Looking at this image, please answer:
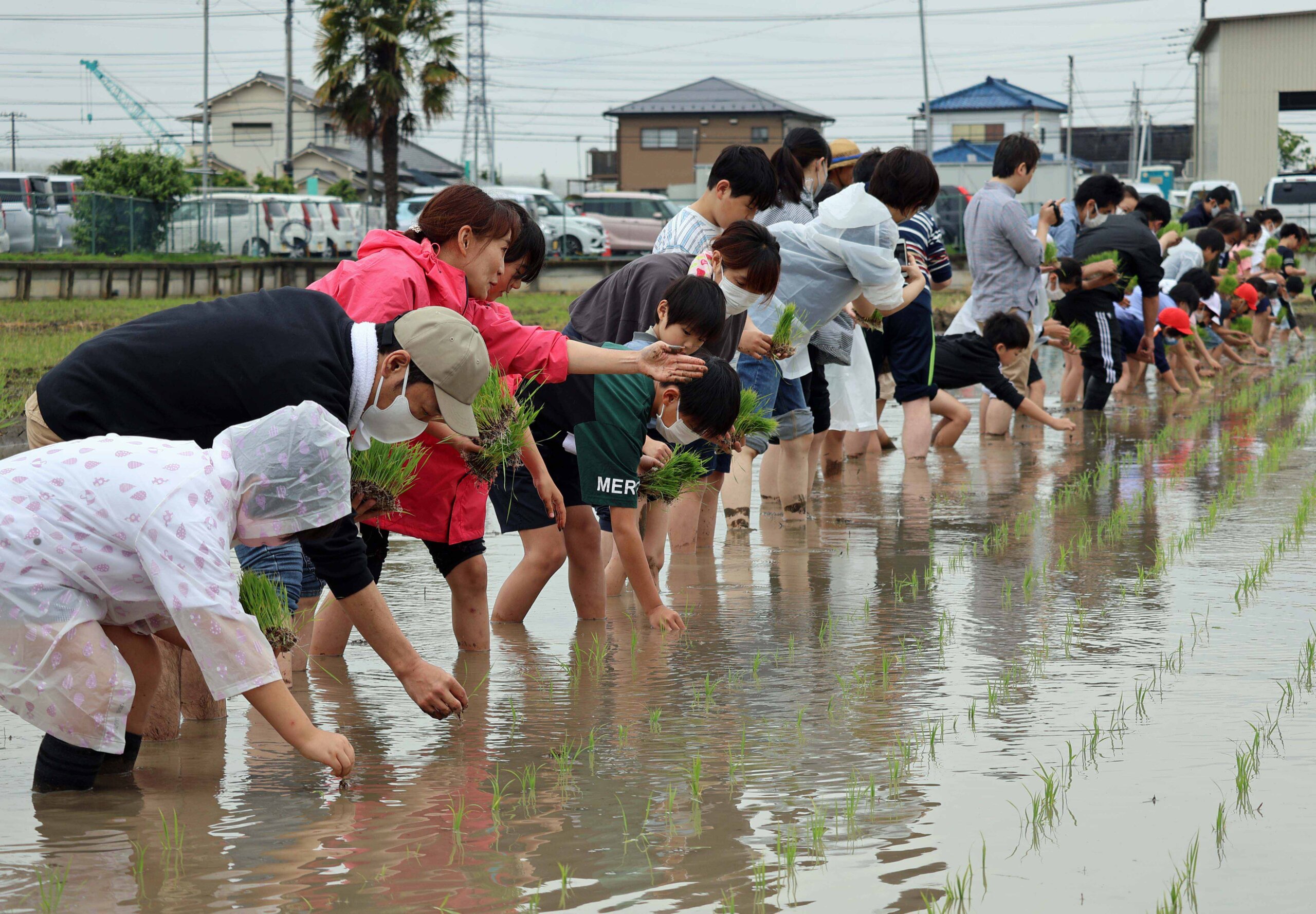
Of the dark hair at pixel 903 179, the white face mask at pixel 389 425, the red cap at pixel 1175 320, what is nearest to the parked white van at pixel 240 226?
the red cap at pixel 1175 320

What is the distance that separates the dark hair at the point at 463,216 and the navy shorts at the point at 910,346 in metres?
4.26

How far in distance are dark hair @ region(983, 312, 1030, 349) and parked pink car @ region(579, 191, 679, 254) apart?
78.7ft

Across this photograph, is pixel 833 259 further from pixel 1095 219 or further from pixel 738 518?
pixel 1095 219

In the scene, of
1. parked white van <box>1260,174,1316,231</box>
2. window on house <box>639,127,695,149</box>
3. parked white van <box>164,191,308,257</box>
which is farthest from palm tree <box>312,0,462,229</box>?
window on house <box>639,127,695,149</box>

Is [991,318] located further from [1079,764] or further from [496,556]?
[1079,764]

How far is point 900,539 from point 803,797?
11.6 ft

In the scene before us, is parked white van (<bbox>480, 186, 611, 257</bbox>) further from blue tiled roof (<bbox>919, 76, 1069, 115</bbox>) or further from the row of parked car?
blue tiled roof (<bbox>919, 76, 1069, 115</bbox>)

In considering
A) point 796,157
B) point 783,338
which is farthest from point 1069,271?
point 783,338

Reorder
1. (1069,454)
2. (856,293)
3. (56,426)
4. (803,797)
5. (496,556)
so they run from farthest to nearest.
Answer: (1069,454)
(856,293)
(496,556)
(56,426)
(803,797)

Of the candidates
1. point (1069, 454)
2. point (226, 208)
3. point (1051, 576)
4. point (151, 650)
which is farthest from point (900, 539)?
point (226, 208)


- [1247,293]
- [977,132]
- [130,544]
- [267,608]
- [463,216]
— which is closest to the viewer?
[130,544]

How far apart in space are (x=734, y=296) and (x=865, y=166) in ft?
10.6

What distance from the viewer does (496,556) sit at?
21.2ft

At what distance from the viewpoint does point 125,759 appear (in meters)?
3.47
